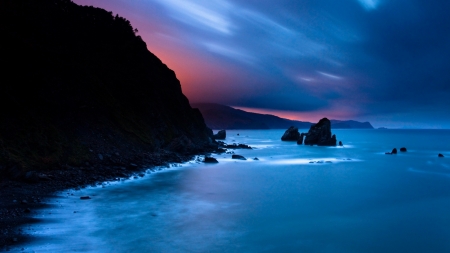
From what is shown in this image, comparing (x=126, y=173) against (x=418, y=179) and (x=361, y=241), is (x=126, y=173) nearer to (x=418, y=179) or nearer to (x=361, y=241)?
(x=361, y=241)

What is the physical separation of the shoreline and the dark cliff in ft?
5.04

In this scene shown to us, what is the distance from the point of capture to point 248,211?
739 inches

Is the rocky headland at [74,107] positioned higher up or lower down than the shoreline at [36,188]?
higher up

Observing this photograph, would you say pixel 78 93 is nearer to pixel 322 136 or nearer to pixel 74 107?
pixel 74 107

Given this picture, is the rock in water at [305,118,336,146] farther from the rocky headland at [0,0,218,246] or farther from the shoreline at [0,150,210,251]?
the shoreline at [0,150,210,251]

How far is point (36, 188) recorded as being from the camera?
1788 cm

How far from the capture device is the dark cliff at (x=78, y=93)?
24062 mm

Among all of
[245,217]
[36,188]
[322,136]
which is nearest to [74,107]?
[36,188]

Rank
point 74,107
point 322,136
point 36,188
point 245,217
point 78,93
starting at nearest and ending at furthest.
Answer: point 245,217, point 36,188, point 74,107, point 78,93, point 322,136

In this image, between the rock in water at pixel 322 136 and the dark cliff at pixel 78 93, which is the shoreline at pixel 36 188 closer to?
the dark cliff at pixel 78 93

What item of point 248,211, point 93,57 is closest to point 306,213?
point 248,211

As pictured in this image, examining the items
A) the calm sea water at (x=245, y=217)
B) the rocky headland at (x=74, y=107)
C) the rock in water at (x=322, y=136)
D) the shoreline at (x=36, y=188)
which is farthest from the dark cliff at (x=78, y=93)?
the rock in water at (x=322, y=136)

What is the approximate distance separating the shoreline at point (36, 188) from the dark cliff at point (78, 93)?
5.04 ft

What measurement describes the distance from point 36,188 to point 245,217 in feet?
41.6
